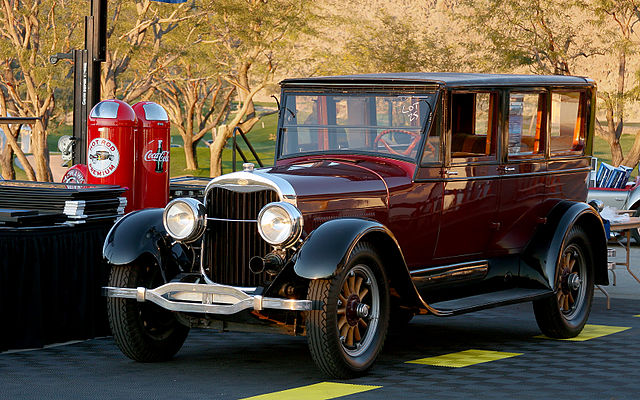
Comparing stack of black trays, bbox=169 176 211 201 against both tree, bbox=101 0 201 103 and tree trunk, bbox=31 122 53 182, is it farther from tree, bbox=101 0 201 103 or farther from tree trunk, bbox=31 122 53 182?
tree, bbox=101 0 201 103

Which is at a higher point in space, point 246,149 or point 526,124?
point 526,124

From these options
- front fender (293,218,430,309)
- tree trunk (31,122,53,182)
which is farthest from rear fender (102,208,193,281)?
tree trunk (31,122,53,182)

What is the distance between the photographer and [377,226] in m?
6.84

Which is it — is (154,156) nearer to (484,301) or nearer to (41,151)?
(484,301)

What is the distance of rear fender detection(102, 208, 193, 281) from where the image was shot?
720 centimetres

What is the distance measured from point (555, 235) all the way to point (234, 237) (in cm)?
290

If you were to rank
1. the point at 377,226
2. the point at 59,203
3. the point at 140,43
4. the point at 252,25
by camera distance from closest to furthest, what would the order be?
the point at 377,226 → the point at 59,203 → the point at 140,43 → the point at 252,25

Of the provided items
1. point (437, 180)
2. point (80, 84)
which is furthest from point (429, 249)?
point (80, 84)

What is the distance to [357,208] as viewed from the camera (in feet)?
23.6

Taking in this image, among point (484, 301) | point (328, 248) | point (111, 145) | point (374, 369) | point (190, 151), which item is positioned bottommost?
point (374, 369)

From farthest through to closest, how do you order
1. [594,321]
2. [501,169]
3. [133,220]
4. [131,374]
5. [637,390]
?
[594,321] < [501,169] < [133,220] < [131,374] < [637,390]

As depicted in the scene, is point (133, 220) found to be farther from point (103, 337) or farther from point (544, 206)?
point (544, 206)

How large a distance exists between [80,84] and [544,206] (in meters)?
5.78

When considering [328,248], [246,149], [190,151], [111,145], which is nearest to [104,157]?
[111,145]
